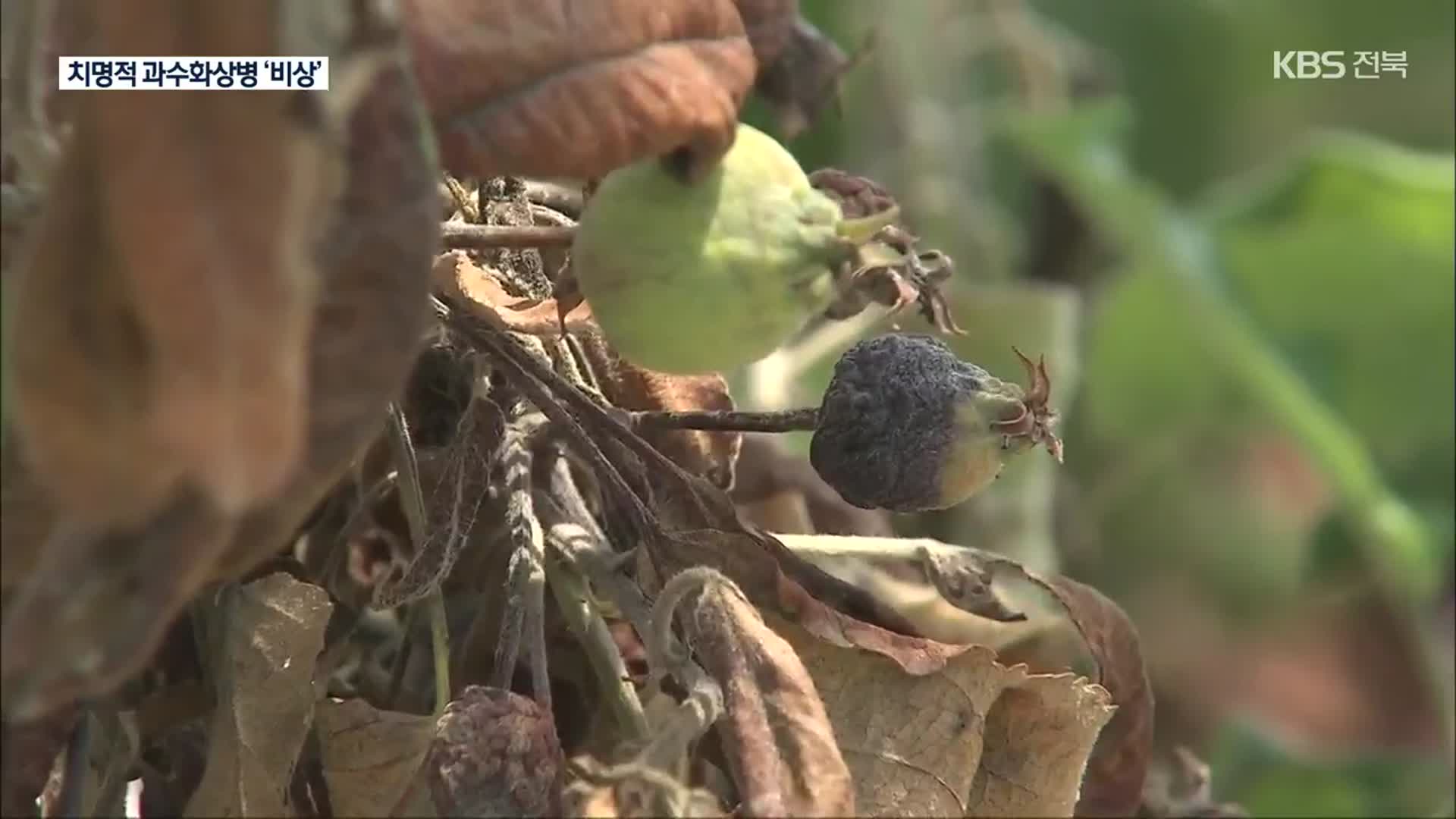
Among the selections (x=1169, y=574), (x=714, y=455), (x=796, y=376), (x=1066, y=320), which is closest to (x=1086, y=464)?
(x=1169, y=574)

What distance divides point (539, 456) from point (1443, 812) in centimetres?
64

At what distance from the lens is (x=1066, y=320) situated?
114cm

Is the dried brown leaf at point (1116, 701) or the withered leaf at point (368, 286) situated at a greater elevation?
the withered leaf at point (368, 286)

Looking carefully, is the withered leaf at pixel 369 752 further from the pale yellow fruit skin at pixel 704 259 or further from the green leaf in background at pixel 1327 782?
the green leaf in background at pixel 1327 782

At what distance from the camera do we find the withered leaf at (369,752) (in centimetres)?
50

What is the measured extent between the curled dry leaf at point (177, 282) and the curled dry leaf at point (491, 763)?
0.44ft

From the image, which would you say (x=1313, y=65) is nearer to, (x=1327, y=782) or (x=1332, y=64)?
(x=1332, y=64)

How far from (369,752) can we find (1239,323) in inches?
39.2

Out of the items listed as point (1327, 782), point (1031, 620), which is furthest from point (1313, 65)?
point (1031, 620)

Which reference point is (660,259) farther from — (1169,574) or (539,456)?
(1169,574)

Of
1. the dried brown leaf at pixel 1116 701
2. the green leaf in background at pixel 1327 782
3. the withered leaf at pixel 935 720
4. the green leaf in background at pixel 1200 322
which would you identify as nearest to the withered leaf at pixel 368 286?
the withered leaf at pixel 935 720

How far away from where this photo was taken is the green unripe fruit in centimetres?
41

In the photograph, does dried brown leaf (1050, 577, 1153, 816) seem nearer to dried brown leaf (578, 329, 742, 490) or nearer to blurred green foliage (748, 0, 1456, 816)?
dried brown leaf (578, 329, 742, 490)

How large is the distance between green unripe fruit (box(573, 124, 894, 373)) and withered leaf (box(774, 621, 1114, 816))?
5.2 inches
